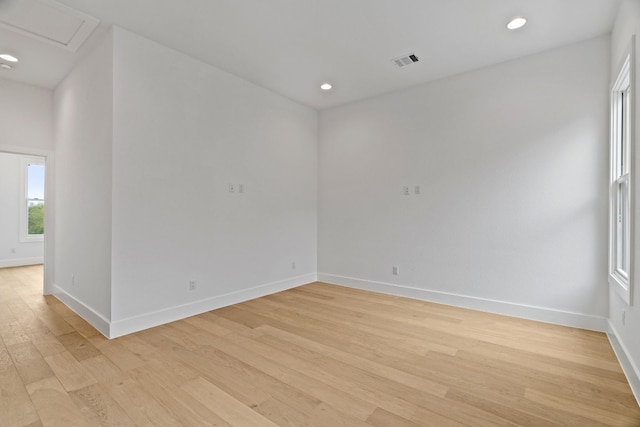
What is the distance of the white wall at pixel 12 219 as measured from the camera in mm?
6277

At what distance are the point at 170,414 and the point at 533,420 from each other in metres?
2.04

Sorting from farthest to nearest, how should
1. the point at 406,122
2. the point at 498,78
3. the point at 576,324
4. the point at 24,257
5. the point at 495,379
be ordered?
1. the point at 24,257
2. the point at 406,122
3. the point at 498,78
4. the point at 576,324
5. the point at 495,379

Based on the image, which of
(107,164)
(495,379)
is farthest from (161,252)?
(495,379)

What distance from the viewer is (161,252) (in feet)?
10.4

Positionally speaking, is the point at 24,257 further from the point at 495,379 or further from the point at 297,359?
the point at 495,379

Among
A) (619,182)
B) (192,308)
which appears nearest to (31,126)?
(192,308)

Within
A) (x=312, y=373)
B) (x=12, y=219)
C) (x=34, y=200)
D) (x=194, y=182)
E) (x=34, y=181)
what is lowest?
(x=312, y=373)

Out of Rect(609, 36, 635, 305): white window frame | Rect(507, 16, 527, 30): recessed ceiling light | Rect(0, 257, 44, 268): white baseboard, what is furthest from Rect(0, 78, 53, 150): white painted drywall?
Rect(609, 36, 635, 305): white window frame

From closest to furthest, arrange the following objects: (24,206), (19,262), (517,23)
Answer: (517,23)
(19,262)
(24,206)

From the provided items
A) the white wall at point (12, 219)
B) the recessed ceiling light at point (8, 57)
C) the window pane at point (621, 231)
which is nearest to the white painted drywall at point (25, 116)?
the recessed ceiling light at point (8, 57)

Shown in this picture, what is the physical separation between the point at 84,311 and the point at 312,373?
8.84 ft

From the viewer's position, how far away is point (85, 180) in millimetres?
3346

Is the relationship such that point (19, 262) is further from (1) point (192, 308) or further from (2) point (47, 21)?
(2) point (47, 21)

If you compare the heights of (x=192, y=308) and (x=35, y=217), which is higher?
(x=35, y=217)
